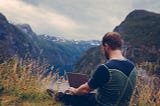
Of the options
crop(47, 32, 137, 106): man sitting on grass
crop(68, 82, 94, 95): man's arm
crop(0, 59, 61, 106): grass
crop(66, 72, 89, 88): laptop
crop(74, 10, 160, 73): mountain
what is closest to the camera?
crop(47, 32, 137, 106): man sitting on grass

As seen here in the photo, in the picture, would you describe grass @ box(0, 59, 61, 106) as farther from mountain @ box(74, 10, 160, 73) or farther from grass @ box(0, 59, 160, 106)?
mountain @ box(74, 10, 160, 73)

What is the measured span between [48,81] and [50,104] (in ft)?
2.92

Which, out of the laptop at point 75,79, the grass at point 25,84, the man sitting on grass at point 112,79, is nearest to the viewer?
the man sitting on grass at point 112,79

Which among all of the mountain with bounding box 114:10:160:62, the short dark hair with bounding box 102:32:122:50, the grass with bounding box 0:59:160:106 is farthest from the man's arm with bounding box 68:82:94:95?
the mountain with bounding box 114:10:160:62

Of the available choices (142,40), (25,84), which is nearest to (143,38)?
(142,40)

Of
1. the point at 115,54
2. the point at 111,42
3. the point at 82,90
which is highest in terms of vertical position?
the point at 111,42

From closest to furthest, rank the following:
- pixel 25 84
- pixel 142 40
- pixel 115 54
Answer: pixel 115 54
pixel 25 84
pixel 142 40

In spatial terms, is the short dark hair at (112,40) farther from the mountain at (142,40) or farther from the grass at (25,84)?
the mountain at (142,40)

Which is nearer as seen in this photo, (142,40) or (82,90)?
(82,90)

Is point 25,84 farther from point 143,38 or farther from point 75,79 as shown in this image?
point 143,38

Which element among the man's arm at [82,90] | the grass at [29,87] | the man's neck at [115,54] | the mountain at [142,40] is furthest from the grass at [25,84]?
the mountain at [142,40]

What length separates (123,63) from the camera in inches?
249

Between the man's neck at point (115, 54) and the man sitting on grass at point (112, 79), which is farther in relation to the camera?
the man's neck at point (115, 54)

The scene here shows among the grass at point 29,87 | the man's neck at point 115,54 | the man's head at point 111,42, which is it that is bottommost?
the grass at point 29,87
